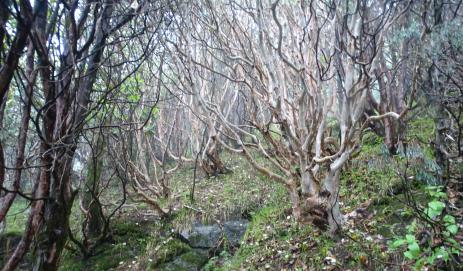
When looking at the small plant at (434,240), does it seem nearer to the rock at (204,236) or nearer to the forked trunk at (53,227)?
the forked trunk at (53,227)

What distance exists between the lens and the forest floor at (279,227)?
3.60 meters

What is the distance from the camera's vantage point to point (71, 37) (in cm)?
264

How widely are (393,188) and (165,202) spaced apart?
159 inches

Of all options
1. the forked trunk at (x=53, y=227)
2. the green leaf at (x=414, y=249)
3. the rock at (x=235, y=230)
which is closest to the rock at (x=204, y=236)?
the rock at (x=235, y=230)

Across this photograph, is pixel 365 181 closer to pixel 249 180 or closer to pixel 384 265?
pixel 384 265

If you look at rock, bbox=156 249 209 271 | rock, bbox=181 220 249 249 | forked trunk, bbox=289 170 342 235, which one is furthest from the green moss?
forked trunk, bbox=289 170 342 235

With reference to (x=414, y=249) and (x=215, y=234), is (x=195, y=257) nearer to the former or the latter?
(x=215, y=234)

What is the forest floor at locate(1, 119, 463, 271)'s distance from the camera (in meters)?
3.60

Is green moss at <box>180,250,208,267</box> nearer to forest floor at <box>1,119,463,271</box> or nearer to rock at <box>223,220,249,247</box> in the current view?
forest floor at <box>1,119,463,271</box>

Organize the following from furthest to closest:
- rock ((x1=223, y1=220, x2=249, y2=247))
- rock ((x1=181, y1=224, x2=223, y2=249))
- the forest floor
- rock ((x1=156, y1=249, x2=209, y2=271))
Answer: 1. rock ((x1=181, y1=224, x2=223, y2=249))
2. rock ((x1=223, y1=220, x2=249, y2=247))
3. rock ((x1=156, y1=249, x2=209, y2=271))
4. the forest floor

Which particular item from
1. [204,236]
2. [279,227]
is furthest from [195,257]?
[279,227]

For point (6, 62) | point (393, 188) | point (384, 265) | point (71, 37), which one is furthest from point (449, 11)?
point (6, 62)

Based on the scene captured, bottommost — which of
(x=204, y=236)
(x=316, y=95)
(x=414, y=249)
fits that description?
(x=204, y=236)

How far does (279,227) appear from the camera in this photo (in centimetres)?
477
